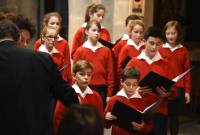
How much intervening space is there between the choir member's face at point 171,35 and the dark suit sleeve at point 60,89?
10.1 ft

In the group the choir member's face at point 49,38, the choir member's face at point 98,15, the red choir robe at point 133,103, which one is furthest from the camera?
the choir member's face at point 98,15

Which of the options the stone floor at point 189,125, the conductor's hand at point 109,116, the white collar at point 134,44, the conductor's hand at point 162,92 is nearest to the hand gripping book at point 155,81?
the conductor's hand at point 162,92

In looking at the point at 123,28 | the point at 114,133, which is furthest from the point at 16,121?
the point at 123,28

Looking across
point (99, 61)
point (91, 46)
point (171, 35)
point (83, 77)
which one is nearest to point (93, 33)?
point (91, 46)

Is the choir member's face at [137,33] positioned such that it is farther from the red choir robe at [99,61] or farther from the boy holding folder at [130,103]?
the boy holding folder at [130,103]

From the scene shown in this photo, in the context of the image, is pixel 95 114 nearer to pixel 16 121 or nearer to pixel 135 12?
pixel 16 121

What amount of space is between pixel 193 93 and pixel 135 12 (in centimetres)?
207

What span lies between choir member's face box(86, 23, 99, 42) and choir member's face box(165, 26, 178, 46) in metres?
0.84

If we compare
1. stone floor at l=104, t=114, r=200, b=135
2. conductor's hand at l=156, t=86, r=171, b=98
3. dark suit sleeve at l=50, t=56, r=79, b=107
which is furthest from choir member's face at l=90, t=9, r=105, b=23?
dark suit sleeve at l=50, t=56, r=79, b=107

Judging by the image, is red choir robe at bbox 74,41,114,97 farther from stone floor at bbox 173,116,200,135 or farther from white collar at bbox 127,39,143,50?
stone floor at bbox 173,116,200,135

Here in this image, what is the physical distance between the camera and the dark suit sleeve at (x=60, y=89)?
4038mm

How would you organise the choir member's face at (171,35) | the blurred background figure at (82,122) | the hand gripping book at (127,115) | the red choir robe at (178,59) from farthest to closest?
the red choir robe at (178,59) < the choir member's face at (171,35) < the hand gripping book at (127,115) < the blurred background figure at (82,122)

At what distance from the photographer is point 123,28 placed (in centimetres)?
884

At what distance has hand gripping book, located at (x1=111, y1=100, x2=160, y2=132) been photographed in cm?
497
